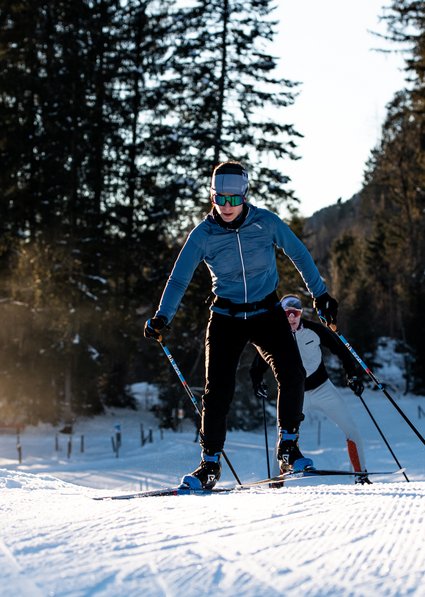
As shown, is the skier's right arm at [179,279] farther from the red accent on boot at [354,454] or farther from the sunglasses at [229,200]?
the red accent on boot at [354,454]

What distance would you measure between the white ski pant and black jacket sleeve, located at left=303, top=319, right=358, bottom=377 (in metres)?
0.30

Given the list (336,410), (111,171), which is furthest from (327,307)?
(111,171)

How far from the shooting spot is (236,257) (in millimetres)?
4984

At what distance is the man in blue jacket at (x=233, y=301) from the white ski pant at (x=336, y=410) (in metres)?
2.25

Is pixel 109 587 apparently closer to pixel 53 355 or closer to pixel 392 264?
pixel 53 355

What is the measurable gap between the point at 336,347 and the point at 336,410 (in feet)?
2.13

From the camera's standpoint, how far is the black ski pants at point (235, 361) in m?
5.06

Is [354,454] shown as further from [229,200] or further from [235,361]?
[229,200]

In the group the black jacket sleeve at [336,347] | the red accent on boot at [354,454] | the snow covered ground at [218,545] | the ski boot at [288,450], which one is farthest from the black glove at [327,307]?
the red accent on boot at [354,454]

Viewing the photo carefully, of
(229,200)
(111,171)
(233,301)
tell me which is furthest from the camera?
(111,171)

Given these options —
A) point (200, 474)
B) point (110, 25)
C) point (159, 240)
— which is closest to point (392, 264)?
point (159, 240)

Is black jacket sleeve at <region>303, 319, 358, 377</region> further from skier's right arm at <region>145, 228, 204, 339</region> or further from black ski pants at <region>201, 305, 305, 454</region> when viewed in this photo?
skier's right arm at <region>145, 228, 204, 339</region>

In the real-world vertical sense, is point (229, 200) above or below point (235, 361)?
above

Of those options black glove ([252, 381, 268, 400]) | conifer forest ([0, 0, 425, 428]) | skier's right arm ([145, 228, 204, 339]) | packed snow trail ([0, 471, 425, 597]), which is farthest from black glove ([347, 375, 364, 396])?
conifer forest ([0, 0, 425, 428])
